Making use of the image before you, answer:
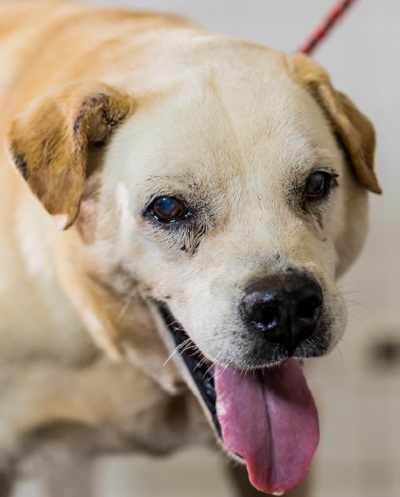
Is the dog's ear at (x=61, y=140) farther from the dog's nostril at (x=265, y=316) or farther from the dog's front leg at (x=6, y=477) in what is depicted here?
the dog's front leg at (x=6, y=477)

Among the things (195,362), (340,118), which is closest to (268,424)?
(195,362)

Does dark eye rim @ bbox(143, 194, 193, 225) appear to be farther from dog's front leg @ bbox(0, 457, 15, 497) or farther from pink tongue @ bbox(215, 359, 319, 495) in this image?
dog's front leg @ bbox(0, 457, 15, 497)

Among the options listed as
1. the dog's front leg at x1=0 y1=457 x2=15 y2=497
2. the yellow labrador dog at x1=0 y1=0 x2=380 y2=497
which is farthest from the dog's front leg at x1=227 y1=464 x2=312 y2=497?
the dog's front leg at x1=0 y1=457 x2=15 y2=497

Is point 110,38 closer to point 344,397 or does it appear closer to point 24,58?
point 24,58

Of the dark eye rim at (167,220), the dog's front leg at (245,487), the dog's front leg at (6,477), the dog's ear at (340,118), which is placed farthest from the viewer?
the dog's front leg at (245,487)

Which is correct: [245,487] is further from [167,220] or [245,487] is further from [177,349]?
[167,220]

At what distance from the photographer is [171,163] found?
1.20m

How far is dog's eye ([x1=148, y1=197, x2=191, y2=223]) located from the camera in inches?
48.0

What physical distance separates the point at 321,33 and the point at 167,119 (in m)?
0.40

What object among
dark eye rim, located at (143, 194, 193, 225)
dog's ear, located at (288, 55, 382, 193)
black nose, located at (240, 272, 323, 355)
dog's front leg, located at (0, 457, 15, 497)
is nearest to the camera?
black nose, located at (240, 272, 323, 355)

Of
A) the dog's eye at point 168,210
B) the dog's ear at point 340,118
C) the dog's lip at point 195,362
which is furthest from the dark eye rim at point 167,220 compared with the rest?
the dog's ear at point 340,118

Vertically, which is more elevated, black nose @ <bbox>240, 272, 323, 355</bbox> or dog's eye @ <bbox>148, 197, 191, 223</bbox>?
black nose @ <bbox>240, 272, 323, 355</bbox>

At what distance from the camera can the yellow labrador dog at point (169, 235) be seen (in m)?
1.17

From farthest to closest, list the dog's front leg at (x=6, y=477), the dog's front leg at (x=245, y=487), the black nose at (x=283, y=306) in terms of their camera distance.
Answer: the dog's front leg at (x=245, y=487) → the dog's front leg at (x=6, y=477) → the black nose at (x=283, y=306)
